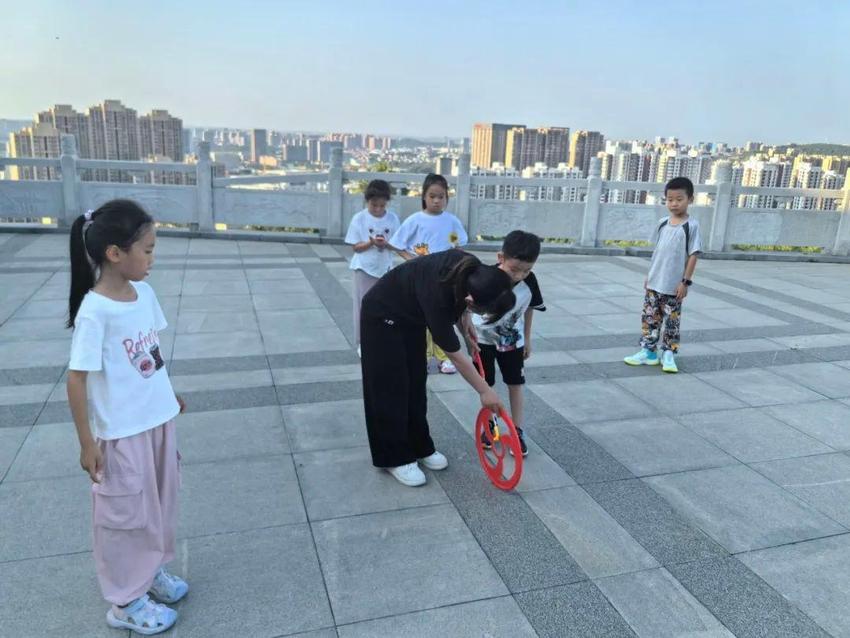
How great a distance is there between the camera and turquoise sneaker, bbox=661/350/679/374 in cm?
532

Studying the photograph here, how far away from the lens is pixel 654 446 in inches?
155

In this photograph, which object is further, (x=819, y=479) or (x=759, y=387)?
(x=759, y=387)

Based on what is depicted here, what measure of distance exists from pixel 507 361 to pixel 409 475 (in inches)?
31.1

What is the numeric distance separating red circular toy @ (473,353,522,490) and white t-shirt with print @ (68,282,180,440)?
1.54m

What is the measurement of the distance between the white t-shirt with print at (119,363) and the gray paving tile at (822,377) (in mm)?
4696

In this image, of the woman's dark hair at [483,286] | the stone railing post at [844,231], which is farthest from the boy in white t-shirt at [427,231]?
the stone railing post at [844,231]

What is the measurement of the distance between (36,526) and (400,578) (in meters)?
1.62

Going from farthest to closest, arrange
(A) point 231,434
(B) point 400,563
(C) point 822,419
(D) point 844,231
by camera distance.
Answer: (D) point 844,231
(C) point 822,419
(A) point 231,434
(B) point 400,563

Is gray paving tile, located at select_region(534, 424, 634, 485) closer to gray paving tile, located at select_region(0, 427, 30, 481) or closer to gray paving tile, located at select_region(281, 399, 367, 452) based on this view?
gray paving tile, located at select_region(281, 399, 367, 452)

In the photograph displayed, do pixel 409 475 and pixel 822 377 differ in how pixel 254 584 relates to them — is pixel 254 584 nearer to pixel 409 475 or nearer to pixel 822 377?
pixel 409 475

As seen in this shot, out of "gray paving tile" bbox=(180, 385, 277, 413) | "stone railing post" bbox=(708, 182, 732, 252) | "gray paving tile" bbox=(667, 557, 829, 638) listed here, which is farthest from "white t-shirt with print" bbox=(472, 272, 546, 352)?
"stone railing post" bbox=(708, 182, 732, 252)

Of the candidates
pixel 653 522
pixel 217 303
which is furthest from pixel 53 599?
pixel 217 303

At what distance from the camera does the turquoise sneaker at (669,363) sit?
532 cm

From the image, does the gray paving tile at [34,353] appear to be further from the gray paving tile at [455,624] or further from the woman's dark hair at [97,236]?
the gray paving tile at [455,624]
